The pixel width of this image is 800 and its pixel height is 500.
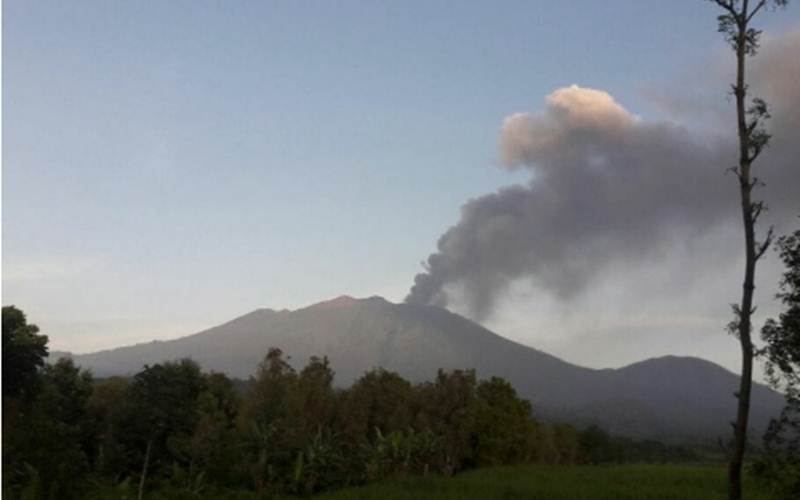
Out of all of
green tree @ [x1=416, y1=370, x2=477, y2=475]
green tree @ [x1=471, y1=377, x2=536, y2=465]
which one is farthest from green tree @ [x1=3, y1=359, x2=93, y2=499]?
green tree @ [x1=471, y1=377, x2=536, y2=465]

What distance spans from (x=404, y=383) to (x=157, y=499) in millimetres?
22155

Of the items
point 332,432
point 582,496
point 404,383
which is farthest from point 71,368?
point 582,496

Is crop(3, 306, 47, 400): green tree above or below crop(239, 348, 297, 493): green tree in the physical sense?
above

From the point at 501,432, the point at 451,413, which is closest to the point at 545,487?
the point at 451,413

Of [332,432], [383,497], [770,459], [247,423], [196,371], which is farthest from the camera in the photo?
[196,371]

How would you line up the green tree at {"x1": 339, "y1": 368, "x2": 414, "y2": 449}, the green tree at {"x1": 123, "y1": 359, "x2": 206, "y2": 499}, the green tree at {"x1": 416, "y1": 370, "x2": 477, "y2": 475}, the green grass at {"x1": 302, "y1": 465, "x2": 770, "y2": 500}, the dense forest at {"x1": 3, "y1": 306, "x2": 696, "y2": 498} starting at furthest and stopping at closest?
the green tree at {"x1": 416, "y1": 370, "x2": 477, "y2": 475}, the green tree at {"x1": 339, "y1": 368, "x2": 414, "y2": 449}, the green tree at {"x1": 123, "y1": 359, "x2": 206, "y2": 499}, the dense forest at {"x1": 3, "y1": 306, "x2": 696, "y2": 498}, the green grass at {"x1": 302, "y1": 465, "x2": 770, "y2": 500}

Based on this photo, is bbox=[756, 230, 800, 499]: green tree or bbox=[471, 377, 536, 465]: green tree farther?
bbox=[471, 377, 536, 465]: green tree

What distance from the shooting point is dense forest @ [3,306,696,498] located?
118 ft

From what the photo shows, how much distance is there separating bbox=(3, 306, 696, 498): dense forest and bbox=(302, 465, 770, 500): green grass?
470 cm

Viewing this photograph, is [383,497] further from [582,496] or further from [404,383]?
[404,383]

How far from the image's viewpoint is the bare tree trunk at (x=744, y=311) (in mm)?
17125

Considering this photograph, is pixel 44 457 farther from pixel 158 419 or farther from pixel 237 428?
pixel 237 428

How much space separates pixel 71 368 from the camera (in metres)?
47.7

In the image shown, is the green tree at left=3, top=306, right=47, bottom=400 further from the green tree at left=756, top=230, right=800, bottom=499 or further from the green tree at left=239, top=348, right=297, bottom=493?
the green tree at left=756, top=230, right=800, bottom=499
